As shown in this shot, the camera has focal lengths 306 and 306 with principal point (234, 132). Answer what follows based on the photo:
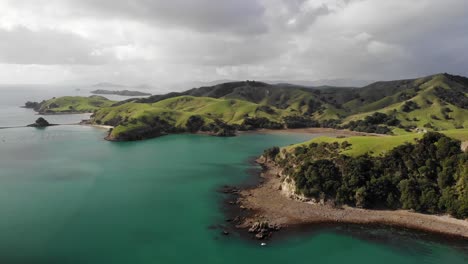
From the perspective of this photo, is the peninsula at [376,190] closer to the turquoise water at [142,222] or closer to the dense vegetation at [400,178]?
the dense vegetation at [400,178]

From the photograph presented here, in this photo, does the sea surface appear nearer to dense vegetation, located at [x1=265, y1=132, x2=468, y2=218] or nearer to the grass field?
dense vegetation, located at [x1=265, y1=132, x2=468, y2=218]

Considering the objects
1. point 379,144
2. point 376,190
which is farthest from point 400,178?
point 379,144

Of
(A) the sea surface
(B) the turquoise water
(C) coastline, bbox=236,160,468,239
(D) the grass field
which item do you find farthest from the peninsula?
(B) the turquoise water

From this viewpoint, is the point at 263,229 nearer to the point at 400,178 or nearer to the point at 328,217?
the point at 328,217

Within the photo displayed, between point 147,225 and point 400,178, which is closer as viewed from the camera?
point 147,225

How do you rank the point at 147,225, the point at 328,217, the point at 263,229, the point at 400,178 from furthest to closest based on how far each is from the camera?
the point at 400,178, the point at 328,217, the point at 147,225, the point at 263,229

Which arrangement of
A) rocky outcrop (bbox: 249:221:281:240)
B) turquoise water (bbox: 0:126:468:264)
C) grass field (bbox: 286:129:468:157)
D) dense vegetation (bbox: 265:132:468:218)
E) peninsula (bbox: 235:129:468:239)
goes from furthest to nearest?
grass field (bbox: 286:129:468:157), dense vegetation (bbox: 265:132:468:218), peninsula (bbox: 235:129:468:239), rocky outcrop (bbox: 249:221:281:240), turquoise water (bbox: 0:126:468:264)

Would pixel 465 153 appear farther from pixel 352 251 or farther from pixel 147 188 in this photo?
pixel 147 188
